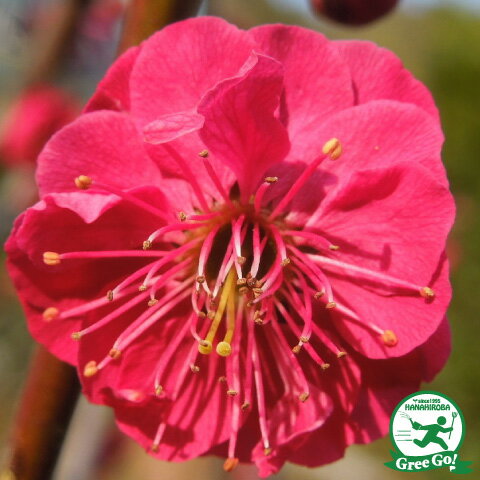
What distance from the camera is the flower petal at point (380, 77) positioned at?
0.63 m

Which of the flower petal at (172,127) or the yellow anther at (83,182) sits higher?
the flower petal at (172,127)

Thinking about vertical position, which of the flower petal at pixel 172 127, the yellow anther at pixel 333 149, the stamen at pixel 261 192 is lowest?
the stamen at pixel 261 192

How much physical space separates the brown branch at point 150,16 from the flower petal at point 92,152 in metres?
0.11

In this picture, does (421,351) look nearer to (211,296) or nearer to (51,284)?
(211,296)

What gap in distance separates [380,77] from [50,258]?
39 centimetres

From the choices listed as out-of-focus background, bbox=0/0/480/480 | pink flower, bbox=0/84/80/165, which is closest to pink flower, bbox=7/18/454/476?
out-of-focus background, bbox=0/0/480/480

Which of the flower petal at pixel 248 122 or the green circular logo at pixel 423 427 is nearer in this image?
the flower petal at pixel 248 122

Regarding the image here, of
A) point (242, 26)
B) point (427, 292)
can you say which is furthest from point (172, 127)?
point (242, 26)

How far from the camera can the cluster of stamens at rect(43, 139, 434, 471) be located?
0.62 m

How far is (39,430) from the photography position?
24.6 inches

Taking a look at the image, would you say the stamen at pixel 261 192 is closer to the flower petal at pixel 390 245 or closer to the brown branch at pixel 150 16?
the flower petal at pixel 390 245

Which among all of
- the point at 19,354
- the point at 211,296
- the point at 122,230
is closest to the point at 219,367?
the point at 211,296

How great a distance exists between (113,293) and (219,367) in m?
0.16

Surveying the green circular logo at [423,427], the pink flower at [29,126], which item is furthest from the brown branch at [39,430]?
the pink flower at [29,126]
